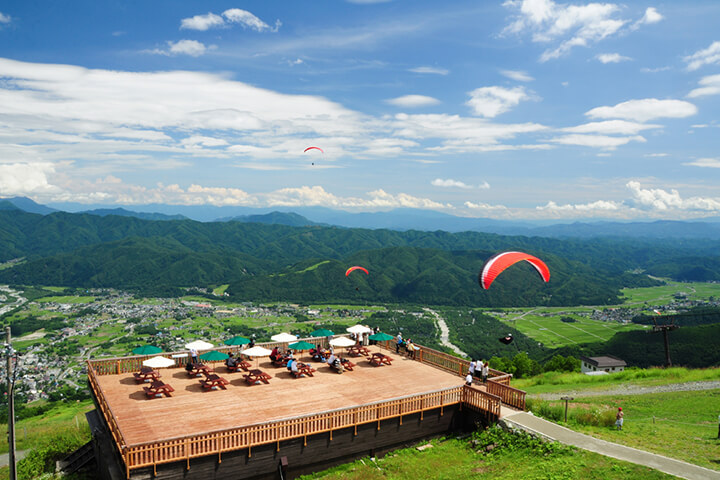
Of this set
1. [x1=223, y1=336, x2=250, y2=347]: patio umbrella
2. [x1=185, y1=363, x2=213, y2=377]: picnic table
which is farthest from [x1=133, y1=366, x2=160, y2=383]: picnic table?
[x1=223, y1=336, x2=250, y2=347]: patio umbrella

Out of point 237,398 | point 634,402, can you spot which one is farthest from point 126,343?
point 634,402

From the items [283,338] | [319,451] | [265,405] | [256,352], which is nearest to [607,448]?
[319,451]

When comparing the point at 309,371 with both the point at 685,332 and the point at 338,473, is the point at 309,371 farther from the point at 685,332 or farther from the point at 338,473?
the point at 685,332

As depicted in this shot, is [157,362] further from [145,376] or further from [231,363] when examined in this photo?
[231,363]

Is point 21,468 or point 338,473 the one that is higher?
point 338,473

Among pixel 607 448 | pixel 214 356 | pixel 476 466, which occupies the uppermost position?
pixel 214 356

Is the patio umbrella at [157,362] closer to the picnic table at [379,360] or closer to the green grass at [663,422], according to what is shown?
the picnic table at [379,360]
